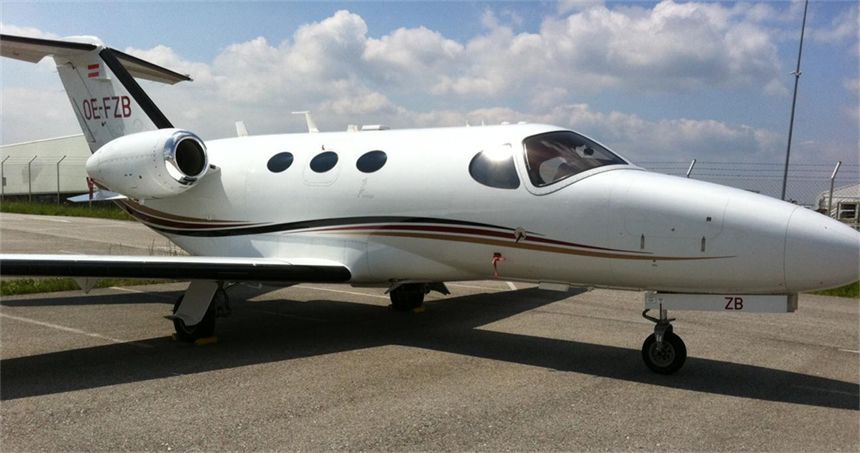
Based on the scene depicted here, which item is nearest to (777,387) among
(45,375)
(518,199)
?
(518,199)

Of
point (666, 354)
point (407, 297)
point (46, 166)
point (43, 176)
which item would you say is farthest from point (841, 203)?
point (43, 176)

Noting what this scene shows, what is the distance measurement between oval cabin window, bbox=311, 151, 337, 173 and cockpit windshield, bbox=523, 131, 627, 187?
8.70 feet

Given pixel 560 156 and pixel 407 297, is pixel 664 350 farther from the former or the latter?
pixel 407 297

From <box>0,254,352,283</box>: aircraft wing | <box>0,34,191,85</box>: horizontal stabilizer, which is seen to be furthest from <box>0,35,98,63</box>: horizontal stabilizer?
<box>0,254,352,283</box>: aircraft wing

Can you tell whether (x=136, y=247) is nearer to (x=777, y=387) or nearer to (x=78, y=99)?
(x=78, y=99)

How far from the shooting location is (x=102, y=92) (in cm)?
1073

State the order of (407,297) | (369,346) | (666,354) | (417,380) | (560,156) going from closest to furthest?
(417,380)
(666,354)
(560,156)
(369,346)
(407,297)

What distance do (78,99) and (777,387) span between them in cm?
1080

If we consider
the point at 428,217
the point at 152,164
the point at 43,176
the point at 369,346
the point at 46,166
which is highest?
the point at 46,166

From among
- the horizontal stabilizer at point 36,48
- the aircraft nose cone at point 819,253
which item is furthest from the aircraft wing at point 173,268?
the aircraft nose cone at point 819,253

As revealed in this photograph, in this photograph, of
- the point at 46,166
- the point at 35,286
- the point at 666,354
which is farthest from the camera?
the point at 46,166

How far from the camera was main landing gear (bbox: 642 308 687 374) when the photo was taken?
21.5 feet

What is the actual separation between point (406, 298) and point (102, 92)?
19.4 feet

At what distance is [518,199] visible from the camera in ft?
23.2
